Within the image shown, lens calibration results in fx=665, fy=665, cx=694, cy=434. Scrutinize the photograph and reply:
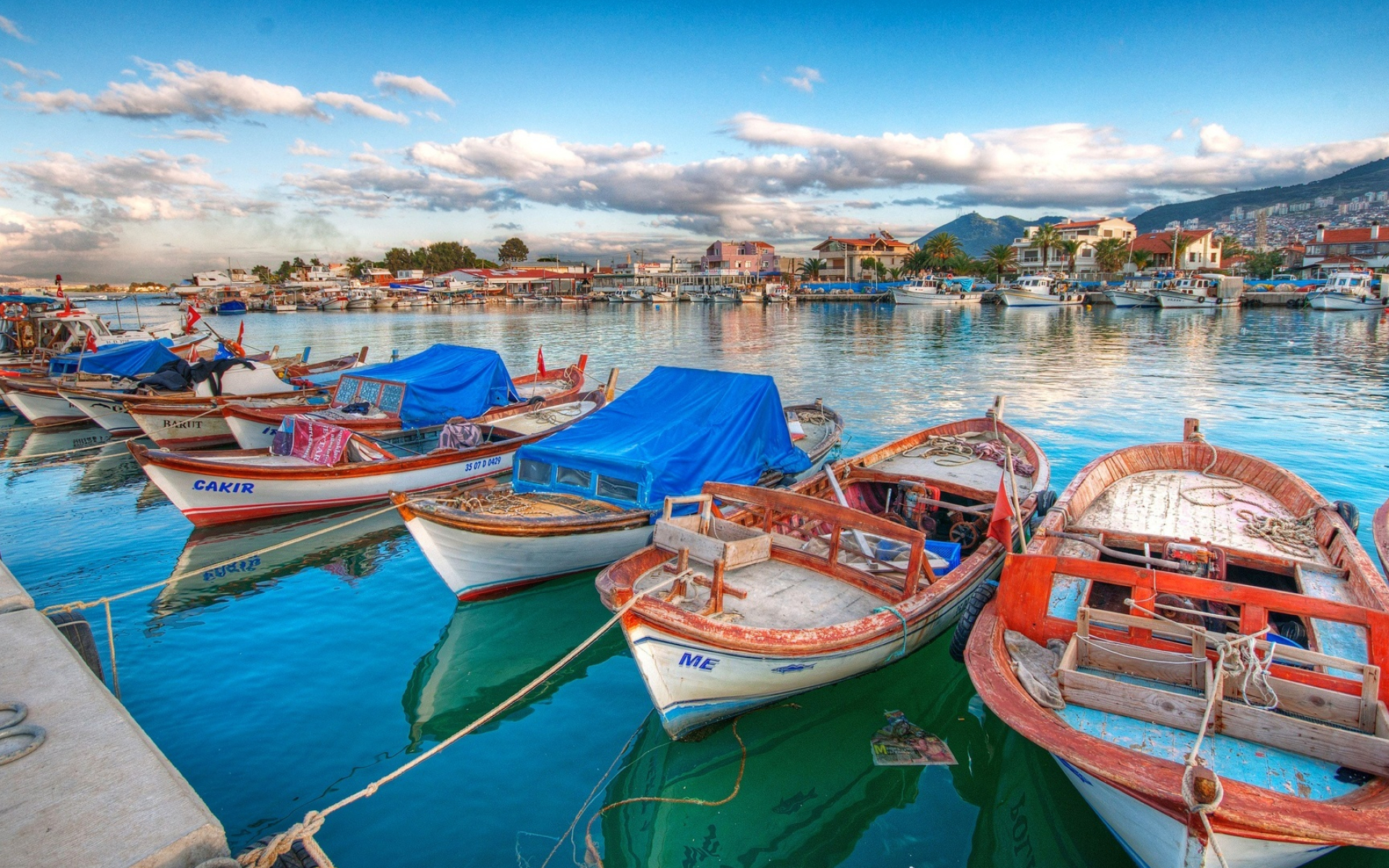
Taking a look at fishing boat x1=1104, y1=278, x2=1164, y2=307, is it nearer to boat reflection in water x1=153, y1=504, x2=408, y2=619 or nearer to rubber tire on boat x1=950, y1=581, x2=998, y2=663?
rubber tire on boat x1=950, y1=581, x2=998, y2=663

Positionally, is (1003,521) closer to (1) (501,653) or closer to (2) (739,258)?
(1) (501,653)

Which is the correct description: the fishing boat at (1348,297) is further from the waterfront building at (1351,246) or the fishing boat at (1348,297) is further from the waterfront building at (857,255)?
Answer: the waterfront building at (857,255)

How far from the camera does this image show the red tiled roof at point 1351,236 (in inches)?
3947

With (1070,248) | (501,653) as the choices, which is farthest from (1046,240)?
(501,653)

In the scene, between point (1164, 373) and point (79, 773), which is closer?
point (79, 773)

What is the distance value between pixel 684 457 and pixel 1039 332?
52645 mm

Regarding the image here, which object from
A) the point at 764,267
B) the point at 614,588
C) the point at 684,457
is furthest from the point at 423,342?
the point at 764,267

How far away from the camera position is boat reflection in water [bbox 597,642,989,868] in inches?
235

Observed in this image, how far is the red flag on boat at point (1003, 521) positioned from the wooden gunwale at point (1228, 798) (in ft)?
Result: 10.1

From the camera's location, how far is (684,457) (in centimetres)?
1094

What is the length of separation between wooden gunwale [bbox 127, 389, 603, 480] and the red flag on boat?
10.6m

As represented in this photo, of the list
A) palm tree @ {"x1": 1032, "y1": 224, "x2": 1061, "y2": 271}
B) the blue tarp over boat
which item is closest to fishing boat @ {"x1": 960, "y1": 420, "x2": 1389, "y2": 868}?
the blue tarp over boat

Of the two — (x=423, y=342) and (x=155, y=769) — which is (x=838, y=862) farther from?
(x=423, y=342)

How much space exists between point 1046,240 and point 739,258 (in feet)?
181
